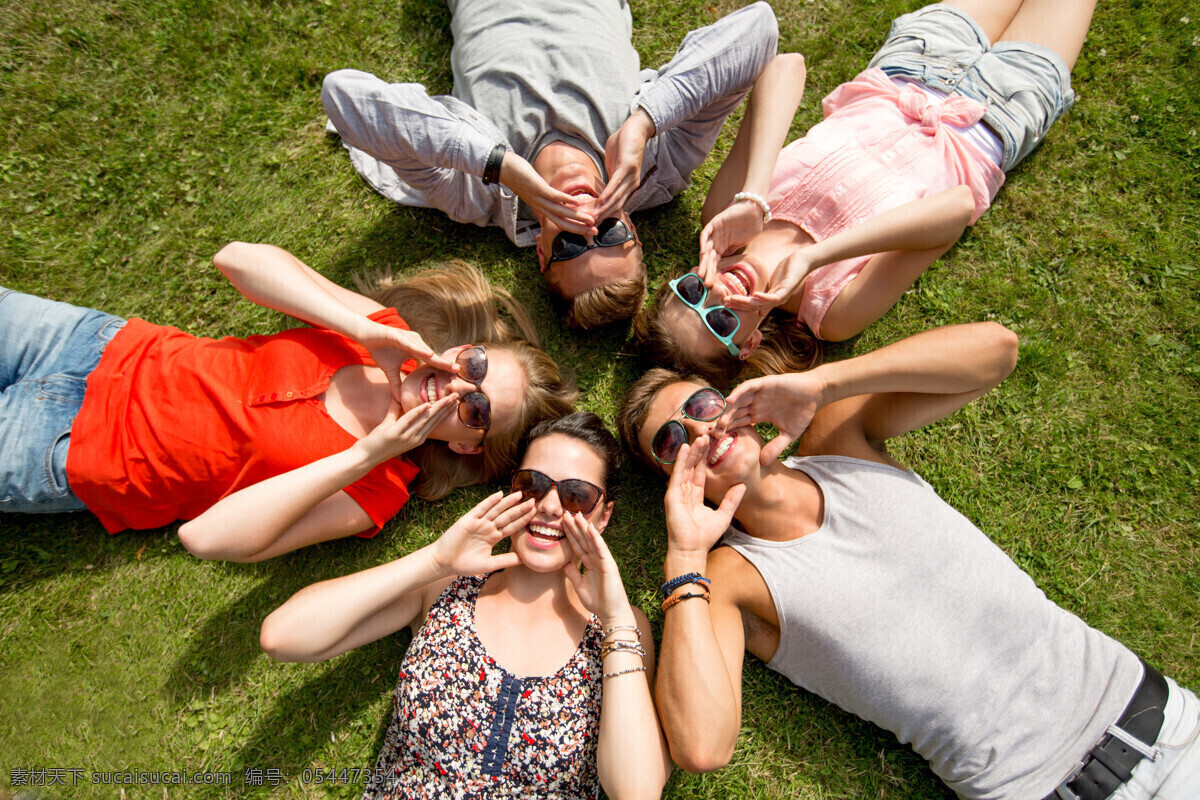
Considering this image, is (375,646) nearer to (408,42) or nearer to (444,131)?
(444,131)

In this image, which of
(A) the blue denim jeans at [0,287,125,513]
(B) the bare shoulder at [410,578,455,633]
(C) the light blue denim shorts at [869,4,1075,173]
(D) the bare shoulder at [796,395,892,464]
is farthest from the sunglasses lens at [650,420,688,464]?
(A) the blue denim jeans at [0,287,125,513]

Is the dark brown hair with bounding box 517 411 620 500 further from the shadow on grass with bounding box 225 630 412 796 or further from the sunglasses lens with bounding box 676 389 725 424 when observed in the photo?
the shadow on grass with bounding box 225 630 412 796

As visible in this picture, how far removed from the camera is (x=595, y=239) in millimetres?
4355

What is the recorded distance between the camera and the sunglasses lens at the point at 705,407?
396 centimetres

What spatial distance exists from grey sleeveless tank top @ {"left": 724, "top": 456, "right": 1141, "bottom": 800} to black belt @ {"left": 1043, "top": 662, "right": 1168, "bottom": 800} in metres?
0.06

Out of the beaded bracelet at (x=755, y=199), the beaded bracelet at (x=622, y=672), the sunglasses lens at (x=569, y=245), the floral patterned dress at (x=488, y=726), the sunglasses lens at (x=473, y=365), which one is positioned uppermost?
the beaded bracelet at (x=755, y=199)

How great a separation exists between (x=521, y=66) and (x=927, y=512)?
412cm

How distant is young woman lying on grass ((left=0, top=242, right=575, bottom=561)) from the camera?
4043mm

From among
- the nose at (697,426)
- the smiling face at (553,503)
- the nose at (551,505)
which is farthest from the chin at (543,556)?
the nose at (697,426)

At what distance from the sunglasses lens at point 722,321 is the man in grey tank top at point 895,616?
1.46 feet

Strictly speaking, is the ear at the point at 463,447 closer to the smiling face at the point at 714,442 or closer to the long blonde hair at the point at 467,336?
the long blonde hair at the point at 467,336

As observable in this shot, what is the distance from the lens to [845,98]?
514 centimetres

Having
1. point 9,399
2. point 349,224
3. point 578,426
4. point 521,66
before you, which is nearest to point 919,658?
point 578,426

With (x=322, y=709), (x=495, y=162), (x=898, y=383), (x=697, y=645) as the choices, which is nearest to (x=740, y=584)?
(x=697, y=645)
